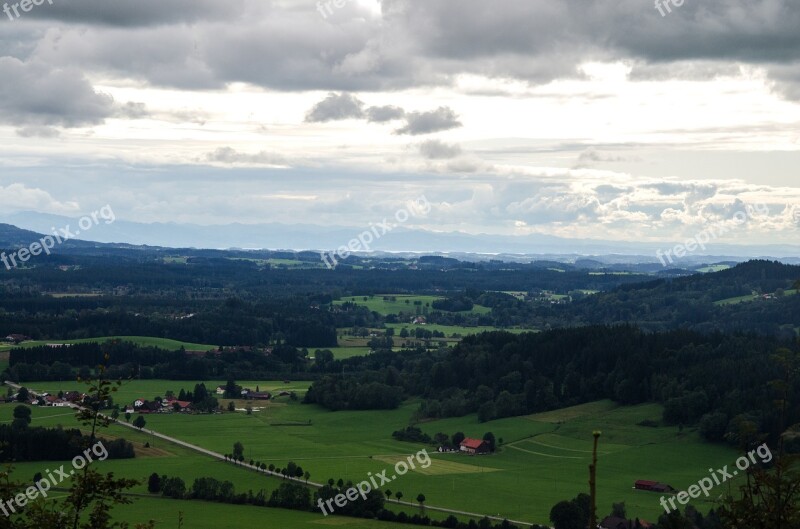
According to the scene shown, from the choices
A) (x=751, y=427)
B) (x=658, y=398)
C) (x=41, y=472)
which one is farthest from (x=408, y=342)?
(x=751, y=427)

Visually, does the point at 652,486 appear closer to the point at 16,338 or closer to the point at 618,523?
the point at 618,523

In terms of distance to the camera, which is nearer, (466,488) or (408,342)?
(466,488)

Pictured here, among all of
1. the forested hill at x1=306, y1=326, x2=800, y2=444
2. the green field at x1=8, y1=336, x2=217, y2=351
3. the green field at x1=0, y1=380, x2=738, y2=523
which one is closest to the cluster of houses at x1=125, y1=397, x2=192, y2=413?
the green field at x1=0, y1=380, x2=738, y2=523

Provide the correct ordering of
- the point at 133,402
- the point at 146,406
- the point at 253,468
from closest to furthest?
the point at 253,468, the point at 146,406, the point at 133,402

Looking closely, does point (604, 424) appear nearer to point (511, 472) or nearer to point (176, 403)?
point (511, 472)

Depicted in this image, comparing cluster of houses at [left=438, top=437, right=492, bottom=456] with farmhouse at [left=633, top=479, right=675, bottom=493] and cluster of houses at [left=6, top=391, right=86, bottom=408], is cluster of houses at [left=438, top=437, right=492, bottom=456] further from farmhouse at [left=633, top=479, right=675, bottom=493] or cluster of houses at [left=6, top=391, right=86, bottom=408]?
cluster of houses at [left=6, top=391, right=86, bottom=408]

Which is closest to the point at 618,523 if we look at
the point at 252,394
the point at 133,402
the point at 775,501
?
the point at 775,501
